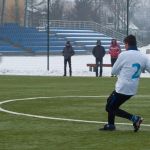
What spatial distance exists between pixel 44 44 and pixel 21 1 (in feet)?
118

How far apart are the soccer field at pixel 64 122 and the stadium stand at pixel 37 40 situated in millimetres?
46344

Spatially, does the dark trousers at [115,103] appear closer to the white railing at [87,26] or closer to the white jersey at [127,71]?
the white jersey at [127,71]

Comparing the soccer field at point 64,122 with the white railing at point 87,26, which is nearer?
the soccer field at point 64,122

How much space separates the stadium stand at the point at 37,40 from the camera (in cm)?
6744

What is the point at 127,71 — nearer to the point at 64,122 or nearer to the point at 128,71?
the point at 128,71

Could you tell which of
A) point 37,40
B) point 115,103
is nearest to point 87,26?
point 37,40

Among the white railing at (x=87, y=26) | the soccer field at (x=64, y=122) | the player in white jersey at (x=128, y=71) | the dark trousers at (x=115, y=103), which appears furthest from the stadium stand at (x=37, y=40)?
the player in white jersey at (x=128, y=71)

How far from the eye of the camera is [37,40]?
70.0 meters

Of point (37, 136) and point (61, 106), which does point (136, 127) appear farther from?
point (61, 106)

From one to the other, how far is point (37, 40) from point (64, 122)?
2271 inches

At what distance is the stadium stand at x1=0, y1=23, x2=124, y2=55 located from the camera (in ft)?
221

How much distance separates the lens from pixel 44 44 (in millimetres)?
69375

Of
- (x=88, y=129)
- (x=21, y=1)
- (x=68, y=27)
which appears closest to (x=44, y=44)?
(x=68, y=27)

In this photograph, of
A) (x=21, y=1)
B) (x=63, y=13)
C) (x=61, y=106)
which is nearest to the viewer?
(x=61, y=106)
